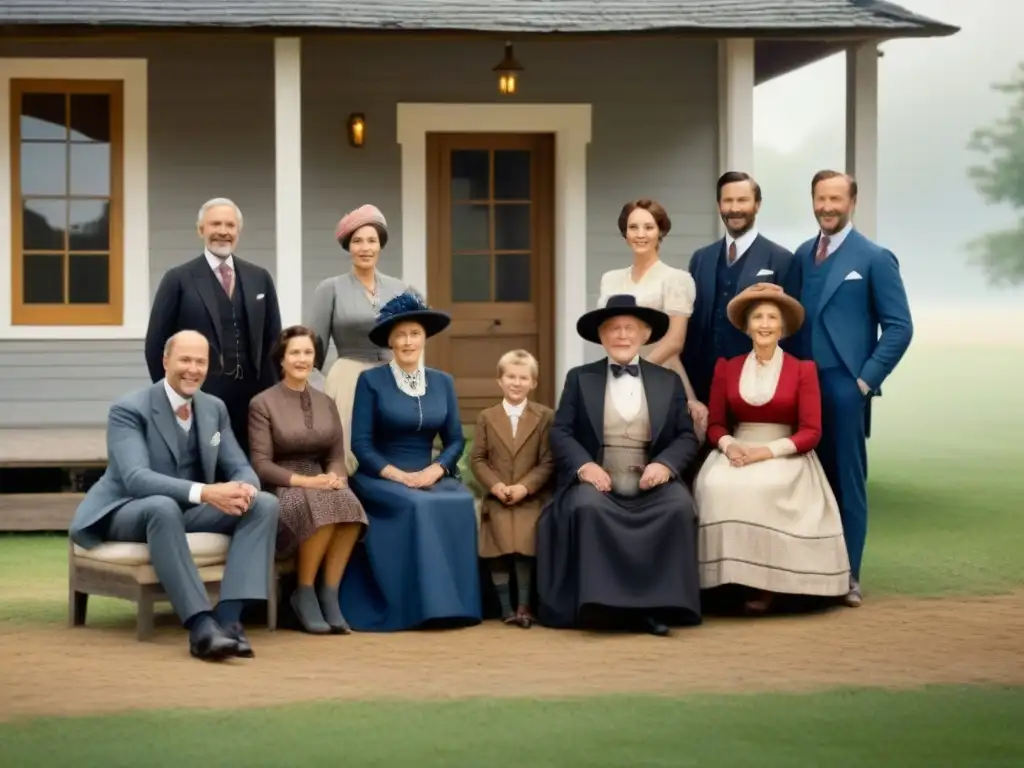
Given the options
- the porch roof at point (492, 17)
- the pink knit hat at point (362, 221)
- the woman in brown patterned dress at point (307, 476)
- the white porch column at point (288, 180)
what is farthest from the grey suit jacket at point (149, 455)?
the porch roof at point (492, 17)

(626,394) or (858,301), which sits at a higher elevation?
(858,301)

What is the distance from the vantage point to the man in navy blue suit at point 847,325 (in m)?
8.36

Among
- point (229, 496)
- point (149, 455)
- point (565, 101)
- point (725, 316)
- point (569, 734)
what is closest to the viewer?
point (569, 734)

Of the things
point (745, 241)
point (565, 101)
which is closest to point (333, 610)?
point (745, 241)

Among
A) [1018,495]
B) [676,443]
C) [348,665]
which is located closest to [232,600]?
[348,665]

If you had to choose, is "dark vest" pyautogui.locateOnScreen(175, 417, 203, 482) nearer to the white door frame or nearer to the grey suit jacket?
the grey suit jacket

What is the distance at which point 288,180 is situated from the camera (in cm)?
1152

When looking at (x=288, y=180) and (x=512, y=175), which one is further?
(x=512, y=175)

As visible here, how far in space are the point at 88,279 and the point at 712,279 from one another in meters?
6.04

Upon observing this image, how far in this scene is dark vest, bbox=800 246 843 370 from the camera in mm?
8406

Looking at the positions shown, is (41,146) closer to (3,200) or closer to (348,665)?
(3,200)

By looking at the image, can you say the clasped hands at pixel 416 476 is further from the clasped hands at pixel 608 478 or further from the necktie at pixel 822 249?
the necktie at pixel 822 249

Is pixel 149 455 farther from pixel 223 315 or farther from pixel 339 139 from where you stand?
pixel 339 139

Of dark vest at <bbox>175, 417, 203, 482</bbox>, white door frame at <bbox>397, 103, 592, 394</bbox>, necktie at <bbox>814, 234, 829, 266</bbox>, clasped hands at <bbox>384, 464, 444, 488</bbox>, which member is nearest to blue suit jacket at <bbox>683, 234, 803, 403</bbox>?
necktie at <bbox>814, 234, 829, 266</bbox>
